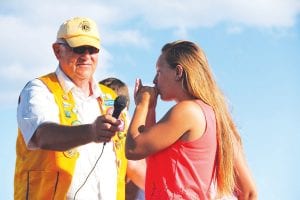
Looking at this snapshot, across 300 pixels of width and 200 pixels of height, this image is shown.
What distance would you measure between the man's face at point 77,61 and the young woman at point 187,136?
62 cm

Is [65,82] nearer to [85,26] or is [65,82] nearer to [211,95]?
[85,26]

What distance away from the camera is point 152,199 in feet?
15.1

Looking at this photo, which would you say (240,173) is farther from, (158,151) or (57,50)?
(57,50)

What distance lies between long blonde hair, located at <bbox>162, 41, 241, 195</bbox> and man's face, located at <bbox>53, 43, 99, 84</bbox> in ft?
2.72

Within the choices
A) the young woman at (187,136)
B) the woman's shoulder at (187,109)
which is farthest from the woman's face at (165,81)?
the woman's shoulder at (187,109)

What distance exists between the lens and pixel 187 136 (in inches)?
181

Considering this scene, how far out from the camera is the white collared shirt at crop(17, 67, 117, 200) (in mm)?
5000

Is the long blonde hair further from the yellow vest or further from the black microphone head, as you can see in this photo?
the yellow vest

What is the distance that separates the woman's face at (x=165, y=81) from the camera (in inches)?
189

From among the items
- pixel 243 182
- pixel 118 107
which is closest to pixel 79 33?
pixel 118 107

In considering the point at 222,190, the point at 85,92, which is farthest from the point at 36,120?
the point at 222,190

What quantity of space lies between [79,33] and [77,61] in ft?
0.75

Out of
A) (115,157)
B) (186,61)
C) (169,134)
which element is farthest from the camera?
(115,157)

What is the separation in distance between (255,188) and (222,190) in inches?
13.7
